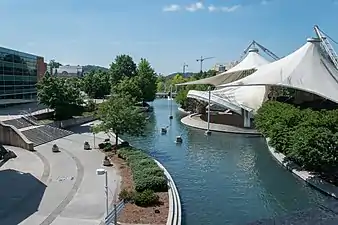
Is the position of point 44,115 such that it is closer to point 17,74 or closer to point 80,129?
point 80,129

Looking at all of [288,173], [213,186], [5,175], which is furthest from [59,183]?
[288,173]

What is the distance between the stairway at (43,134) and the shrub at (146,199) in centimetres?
1823

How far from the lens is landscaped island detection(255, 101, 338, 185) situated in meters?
21.1

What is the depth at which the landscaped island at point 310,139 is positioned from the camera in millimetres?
21062

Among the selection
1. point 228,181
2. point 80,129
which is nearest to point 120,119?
point 228,181

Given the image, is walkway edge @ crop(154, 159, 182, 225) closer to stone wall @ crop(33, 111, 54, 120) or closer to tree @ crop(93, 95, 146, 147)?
tree @ crop(93, 95, 146, 147)

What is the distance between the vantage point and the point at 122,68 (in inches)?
3433

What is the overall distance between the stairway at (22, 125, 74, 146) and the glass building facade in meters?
17.4

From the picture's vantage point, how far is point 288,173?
84.1 ft

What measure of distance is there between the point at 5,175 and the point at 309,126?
18.4m

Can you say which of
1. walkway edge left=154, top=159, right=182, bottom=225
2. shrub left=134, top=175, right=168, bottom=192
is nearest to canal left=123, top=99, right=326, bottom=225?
walkway edge left=154, top=159, right=182, bottom=225

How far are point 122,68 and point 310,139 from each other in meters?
69.3

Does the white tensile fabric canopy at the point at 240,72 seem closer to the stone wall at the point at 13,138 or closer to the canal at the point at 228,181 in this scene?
the canal at the point at 228,181

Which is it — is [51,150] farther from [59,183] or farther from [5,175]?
[59,183]
